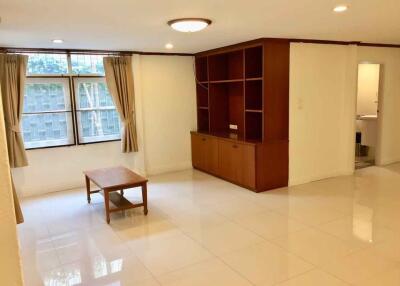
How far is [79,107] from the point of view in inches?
204

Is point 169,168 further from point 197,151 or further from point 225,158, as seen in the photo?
point 225,158

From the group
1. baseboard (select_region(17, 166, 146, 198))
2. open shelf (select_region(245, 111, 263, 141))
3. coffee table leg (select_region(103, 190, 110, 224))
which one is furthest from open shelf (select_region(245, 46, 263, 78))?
baseboard (select_region(17, 166, 146, 198))

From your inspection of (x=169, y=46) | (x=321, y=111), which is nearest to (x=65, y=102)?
(x=169, y=46)

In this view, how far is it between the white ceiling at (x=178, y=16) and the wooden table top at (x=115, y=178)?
173cm

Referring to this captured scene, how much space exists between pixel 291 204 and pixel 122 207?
2.11 metres

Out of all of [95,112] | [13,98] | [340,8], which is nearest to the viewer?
[340,8]

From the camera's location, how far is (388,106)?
6.01m

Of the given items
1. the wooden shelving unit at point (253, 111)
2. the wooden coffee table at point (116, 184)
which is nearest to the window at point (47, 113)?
the wooden coffee table at point (116, 184)

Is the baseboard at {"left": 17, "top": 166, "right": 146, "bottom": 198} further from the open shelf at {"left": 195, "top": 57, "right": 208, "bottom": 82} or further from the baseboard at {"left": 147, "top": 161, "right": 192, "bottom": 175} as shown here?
the open shelf at {"left": 195, "top": 57, "right": 208, "bottom": 82}

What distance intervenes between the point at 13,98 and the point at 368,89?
6.77 m

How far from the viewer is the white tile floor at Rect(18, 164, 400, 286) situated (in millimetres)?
2623

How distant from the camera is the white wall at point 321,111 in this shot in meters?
4.81

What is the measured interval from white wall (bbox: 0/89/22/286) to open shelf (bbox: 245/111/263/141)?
448cm

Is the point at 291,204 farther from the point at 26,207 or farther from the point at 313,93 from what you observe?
the point at 26,207
